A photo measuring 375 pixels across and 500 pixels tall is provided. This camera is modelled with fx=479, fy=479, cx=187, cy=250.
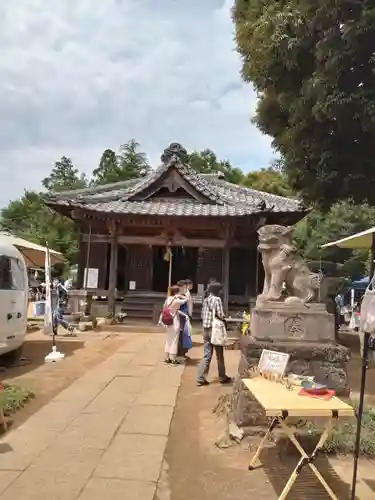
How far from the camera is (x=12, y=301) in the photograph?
887 centimetres

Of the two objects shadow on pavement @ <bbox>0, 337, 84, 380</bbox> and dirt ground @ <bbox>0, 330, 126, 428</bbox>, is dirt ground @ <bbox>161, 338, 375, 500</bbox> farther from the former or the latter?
shadow on pavement @ <bbox>0, 337, 84, 380</bbox>

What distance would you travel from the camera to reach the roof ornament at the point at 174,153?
18.6 metres

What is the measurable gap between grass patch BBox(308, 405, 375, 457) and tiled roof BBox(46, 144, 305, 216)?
10.8 m

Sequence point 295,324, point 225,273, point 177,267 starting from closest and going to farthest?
point 295,324 < point 225,273 < point 177,267

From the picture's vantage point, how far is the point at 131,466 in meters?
4.32

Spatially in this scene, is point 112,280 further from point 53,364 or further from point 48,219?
point 48,219

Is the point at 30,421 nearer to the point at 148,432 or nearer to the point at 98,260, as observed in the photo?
the point at 148,432

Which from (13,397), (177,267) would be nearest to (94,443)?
(13,397)

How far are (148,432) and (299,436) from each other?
5.44ft

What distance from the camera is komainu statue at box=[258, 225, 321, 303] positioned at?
5.85m

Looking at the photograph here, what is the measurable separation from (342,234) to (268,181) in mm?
10113

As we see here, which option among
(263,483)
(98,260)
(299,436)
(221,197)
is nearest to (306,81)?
(299,436)

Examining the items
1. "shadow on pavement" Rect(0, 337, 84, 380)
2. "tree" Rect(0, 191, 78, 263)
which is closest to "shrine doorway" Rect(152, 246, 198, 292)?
"shadow on pavement" Rect(0, 337, 84, 380)

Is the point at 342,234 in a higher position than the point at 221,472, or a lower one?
higher
